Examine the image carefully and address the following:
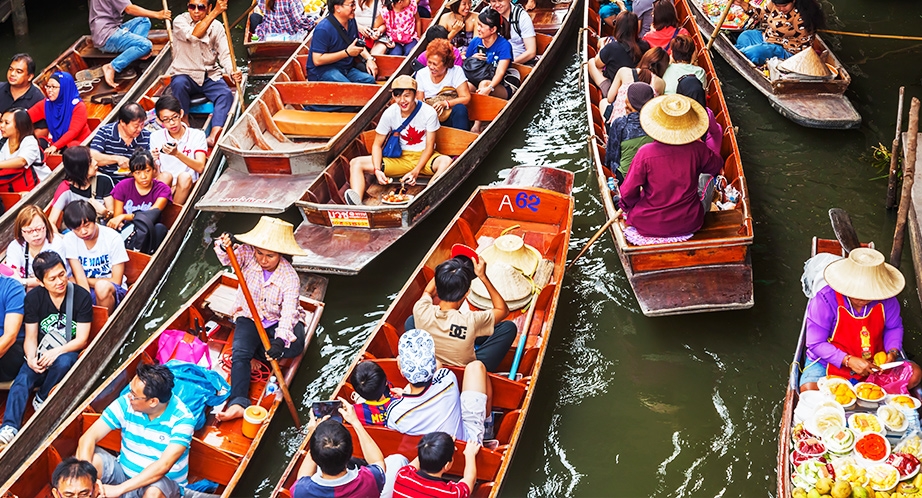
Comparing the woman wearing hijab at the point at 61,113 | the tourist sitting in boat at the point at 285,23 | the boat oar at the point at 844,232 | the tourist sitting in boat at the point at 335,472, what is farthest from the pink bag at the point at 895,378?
the tourist sitting in boat at the point at 285,23

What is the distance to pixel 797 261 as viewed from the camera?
724cm

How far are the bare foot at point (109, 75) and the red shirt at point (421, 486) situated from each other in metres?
6.63

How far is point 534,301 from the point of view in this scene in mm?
6277

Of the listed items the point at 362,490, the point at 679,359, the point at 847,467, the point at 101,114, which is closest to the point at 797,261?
the point at 679,359

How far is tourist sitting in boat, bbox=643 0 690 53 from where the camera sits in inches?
339

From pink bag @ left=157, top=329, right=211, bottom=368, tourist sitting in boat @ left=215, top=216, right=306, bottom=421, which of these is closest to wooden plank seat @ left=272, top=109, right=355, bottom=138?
tourist sitting in boat @ left=215, top=216, right=306, bottom=421

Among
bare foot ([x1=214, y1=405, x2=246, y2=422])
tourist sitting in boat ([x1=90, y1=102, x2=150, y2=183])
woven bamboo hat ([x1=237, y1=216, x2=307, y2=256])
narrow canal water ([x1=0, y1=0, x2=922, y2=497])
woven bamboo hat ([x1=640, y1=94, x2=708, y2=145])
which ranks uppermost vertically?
woven bamboo hat ([x1=640, y1=94, x2=708, y2=145])

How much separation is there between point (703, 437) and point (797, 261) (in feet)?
7.15

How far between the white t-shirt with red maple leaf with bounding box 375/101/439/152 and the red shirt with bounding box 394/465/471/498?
376cm

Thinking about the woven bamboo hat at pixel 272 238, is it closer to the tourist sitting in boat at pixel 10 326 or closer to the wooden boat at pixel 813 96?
the tourist sitting in boat at pixel 10 326

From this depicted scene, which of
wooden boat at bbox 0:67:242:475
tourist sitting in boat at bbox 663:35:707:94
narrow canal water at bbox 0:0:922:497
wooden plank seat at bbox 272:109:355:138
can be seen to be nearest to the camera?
wooden boat at bbox 0:67:242:475

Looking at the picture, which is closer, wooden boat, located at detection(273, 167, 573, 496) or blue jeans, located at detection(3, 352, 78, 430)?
wooden boat, located at detection(273, 167, 573, 496)

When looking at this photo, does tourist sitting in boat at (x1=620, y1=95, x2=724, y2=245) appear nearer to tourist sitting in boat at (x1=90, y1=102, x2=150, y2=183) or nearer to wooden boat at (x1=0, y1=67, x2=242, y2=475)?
wooden boat at (x1=0, y1=67, x2=242, y2=475)

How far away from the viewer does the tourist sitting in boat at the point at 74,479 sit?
14.6ft
